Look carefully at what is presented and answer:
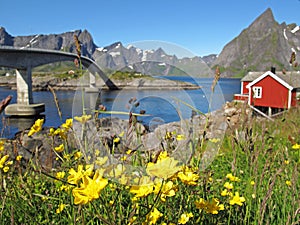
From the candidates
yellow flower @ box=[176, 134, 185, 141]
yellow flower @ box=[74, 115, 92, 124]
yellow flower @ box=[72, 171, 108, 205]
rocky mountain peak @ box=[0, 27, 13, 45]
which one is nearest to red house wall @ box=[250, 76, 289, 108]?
yellow flower @ box=[176, 134, 185, 141]

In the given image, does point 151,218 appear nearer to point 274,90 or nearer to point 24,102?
point 274,90

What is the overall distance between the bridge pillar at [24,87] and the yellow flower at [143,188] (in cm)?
2449

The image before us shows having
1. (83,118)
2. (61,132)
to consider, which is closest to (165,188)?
(83,118)

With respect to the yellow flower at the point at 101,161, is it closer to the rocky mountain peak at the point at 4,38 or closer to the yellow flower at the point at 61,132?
the yellow flower at the point at 61,132

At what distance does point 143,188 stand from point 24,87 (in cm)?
2574

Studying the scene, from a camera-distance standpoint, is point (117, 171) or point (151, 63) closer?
point (117, 171)

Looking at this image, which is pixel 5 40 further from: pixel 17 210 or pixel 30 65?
pixel 17 210

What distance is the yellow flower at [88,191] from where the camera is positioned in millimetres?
689

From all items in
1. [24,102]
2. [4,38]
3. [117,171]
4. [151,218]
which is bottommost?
[24,102]

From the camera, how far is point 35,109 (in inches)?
861

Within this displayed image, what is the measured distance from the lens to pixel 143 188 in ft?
2.88

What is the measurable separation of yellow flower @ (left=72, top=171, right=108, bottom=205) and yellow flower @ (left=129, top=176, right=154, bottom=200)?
167 millimetres

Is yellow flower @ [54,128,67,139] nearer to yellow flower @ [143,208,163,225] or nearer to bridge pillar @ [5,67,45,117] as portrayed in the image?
yellow flower @ [143,208,163,225]

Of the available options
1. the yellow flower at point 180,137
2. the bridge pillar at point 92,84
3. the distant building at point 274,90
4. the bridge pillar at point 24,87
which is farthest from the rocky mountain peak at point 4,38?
the yellow flower at point 180,137
